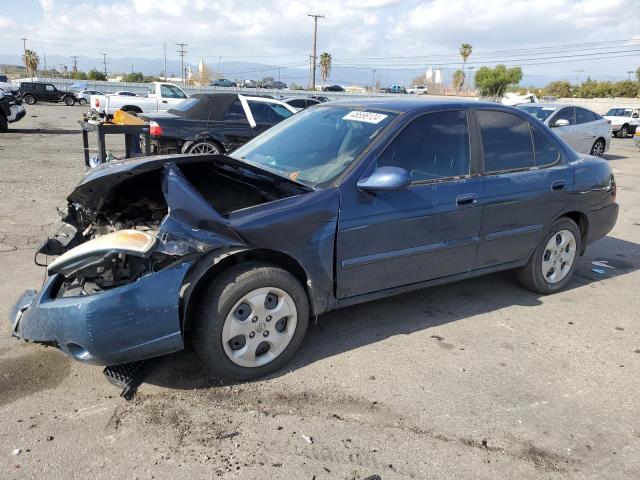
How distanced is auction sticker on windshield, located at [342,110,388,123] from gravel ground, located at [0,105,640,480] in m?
1.55

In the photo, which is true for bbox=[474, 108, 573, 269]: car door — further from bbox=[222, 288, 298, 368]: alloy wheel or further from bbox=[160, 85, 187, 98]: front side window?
bbox=[160, 85, 187, 98]: front side window

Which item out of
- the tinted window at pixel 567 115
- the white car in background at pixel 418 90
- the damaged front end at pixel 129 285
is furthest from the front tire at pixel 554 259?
the white car in background at pixel 418 90

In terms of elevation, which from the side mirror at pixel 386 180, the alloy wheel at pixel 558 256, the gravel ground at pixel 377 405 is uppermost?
the side mirror at pixel 386 180

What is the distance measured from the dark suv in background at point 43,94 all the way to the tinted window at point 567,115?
119 ft

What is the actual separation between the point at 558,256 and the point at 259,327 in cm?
309

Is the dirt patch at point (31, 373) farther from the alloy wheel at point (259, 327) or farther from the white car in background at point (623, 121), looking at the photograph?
the white car in background at point (623, 121)

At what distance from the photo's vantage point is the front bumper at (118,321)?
2814 mm

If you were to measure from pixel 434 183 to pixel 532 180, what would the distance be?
112cm

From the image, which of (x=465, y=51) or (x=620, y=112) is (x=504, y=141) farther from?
(x=465, y=51)

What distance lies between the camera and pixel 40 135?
17719mm

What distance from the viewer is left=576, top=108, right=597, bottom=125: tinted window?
14.5 metres

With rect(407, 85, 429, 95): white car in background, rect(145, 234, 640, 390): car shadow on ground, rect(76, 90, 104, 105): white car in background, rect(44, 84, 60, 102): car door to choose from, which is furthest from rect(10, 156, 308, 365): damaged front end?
rect(407, 85, 429, 95): white car in background

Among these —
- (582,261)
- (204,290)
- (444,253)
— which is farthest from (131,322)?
(582,261)

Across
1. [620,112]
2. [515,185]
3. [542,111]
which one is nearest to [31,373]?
[515,185]
